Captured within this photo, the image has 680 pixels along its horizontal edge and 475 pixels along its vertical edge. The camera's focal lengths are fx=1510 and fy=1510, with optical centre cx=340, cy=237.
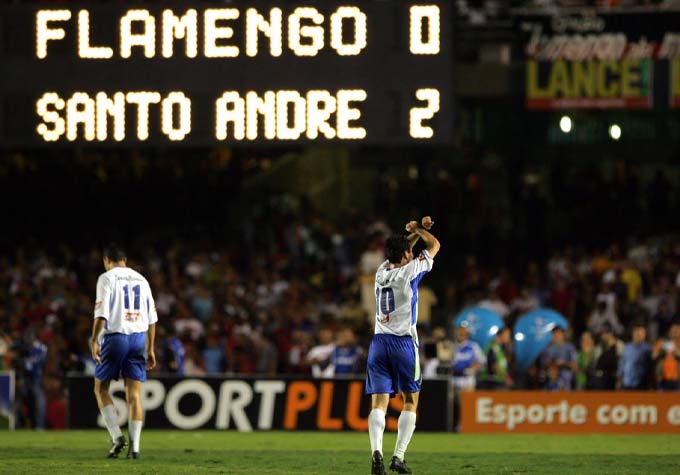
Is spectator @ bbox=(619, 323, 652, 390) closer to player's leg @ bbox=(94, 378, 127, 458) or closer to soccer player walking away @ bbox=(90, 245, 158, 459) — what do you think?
soccer player walking away @ bbox=(90, 245, 158, 459)

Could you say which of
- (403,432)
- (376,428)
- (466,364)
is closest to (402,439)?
(403,432)

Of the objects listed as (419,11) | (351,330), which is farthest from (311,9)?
(351,330)

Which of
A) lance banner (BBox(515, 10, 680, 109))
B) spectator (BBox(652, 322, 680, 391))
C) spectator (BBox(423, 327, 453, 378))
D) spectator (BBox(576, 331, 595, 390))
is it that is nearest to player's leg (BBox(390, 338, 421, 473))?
spectator (BBox(423, 327, 453, 378))

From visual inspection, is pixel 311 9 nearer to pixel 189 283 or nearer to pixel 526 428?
pixel 526 428

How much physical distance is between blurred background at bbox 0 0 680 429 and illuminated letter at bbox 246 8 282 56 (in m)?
1.20

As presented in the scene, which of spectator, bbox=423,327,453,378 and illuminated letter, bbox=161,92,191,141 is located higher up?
illuminated letter, bbox=161,92,191,141

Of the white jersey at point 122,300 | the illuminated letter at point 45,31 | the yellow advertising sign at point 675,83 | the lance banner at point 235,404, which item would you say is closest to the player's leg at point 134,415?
the white jersey at point 122,300

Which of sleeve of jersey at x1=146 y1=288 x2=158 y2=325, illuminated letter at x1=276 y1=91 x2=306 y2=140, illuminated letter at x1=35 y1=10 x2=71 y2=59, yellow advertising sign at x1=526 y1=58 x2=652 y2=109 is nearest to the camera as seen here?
sleeve of jersey at x1=146 y1=288 x2=158 y2=325

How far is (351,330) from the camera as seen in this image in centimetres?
2130

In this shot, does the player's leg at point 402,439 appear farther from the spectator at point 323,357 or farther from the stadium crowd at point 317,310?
the spectator at point 323,357

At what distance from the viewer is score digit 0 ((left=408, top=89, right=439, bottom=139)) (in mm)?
17109

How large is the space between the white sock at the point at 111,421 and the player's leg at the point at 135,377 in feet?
0.43

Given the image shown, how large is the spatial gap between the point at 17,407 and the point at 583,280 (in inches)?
364

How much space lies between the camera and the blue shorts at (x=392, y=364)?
38.8ft
